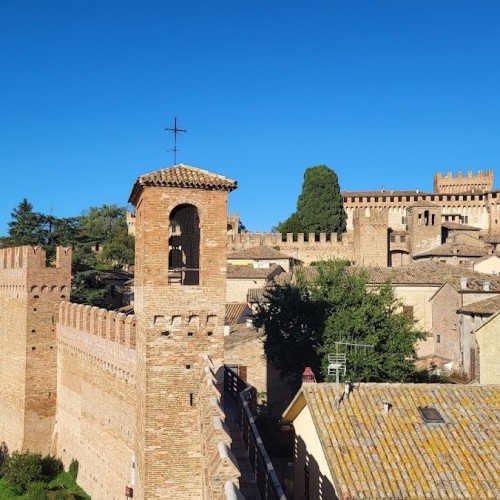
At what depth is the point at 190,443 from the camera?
1405cm

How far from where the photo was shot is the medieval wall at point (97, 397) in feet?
57.5

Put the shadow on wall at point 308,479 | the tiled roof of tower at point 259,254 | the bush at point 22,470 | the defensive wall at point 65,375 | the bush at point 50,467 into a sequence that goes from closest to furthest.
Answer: the shadow on wall at point 308,479 < the defensive wall at point 65,375 < the bush at point 22,470 < the bush at point 50,467 < the tiled roof of tower at point 259,254

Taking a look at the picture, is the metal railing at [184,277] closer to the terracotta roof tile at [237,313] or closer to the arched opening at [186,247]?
the arched opening at [186,247]

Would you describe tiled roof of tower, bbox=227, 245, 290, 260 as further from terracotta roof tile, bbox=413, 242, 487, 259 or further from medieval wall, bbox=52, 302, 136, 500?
medieval wall, bbox=52, 302, 136, 500

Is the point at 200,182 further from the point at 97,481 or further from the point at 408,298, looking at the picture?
the point at 408,298

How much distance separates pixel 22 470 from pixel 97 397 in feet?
16.4

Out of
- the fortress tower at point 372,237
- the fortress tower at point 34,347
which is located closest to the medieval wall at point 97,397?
the fortress tower at point 34,347

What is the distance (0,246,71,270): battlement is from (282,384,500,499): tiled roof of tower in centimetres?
1422

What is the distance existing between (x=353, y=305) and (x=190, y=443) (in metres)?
10.7

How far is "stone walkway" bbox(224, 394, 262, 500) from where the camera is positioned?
11745 mm

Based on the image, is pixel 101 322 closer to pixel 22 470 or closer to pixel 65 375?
pixel 65 375

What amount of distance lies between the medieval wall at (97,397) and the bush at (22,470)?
1075 mm

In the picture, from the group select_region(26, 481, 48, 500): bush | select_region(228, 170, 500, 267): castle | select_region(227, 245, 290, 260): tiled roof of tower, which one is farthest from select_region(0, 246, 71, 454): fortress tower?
select_region(228, 170, 500, 267): castle

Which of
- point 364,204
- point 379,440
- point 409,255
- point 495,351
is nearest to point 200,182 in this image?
point 379,440
